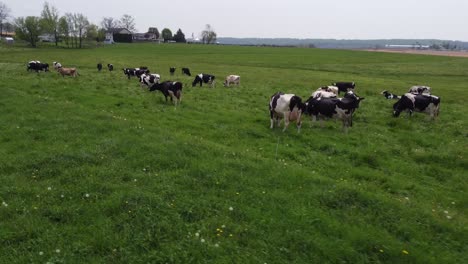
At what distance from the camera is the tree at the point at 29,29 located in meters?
96.7

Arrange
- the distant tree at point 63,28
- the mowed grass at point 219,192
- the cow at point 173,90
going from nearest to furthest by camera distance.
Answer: the mowed grass at point 219,192 → the cow at point 173,90 → the distant tree at point 63,28

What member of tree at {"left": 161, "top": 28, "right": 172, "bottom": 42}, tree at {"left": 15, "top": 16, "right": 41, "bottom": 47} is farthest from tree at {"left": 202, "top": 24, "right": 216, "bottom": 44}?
tree at {"left": 15, "top": 16, "right": 41, "bottom": 47}

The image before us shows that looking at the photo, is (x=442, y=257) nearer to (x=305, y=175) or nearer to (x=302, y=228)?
(x=302, y=228)

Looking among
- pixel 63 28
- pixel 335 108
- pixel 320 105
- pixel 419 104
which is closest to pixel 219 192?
pixel 320 105

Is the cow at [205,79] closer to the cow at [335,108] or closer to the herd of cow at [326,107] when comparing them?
the herd of cow at [326,107]

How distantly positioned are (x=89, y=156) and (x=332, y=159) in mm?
7679

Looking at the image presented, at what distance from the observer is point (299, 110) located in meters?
15.8

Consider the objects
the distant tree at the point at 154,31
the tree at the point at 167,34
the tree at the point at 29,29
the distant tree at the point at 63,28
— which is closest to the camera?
the tree at the point at 29,29

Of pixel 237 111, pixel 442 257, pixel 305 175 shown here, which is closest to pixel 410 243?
pixel 442 257

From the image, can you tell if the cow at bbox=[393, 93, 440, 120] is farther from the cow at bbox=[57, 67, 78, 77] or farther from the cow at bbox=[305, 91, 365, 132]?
the cow at bbox=[57, 67, 78, 77]

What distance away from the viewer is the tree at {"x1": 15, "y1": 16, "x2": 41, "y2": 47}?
9669 centimetres

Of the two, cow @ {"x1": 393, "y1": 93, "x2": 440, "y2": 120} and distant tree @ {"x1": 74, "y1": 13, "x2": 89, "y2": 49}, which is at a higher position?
distant tree @ {"x1": 74, "y1": 13, "x2": 89, "y2": 49}

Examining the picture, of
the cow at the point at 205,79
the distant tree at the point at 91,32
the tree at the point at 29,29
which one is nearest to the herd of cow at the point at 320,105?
the cow at the point at 205,79

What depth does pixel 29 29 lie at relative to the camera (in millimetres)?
96750
